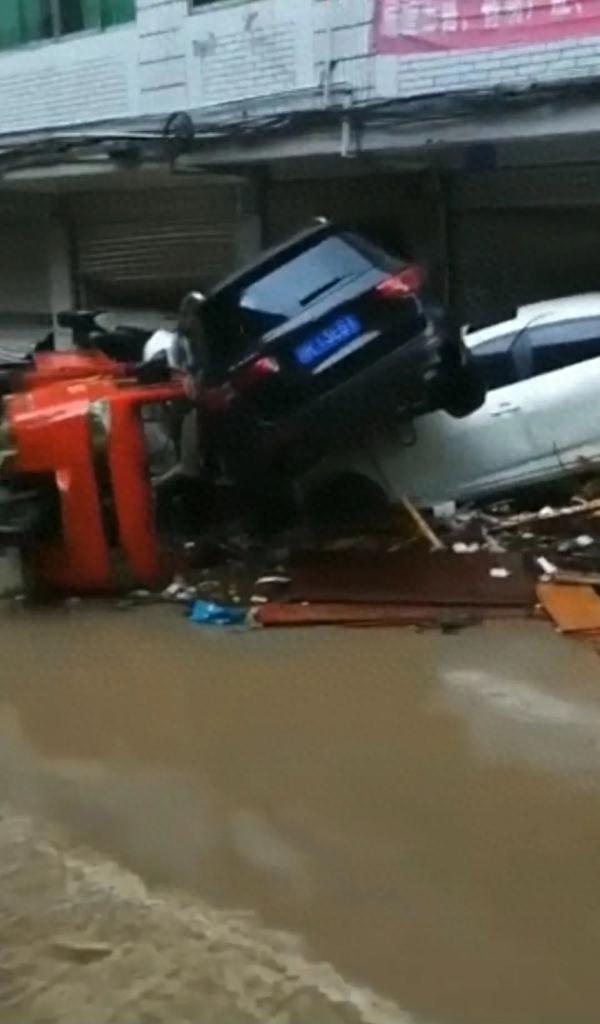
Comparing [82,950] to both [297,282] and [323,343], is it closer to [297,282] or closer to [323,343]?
[323,343]

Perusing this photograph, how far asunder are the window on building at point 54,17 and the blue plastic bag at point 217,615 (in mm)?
6684

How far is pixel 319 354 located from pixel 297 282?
1.78 feet

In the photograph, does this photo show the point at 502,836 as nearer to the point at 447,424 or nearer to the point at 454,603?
the point at 454,603

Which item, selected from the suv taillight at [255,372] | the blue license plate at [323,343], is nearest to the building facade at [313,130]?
the blue license plate at [323,343]

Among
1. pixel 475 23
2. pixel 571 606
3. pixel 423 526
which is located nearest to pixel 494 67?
pixel 475 23

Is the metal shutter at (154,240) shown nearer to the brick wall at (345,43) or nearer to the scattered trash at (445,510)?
the brick wall at (345,43)

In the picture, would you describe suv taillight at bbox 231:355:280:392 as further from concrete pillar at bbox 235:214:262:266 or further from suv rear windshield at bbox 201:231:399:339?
concrete pillar at bbox 235:214:262:266

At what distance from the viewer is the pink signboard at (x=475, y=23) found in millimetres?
9477

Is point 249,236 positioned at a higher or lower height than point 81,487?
higher

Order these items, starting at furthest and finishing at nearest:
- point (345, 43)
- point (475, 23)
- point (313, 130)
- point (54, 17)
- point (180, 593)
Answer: point (54, 17) < point (345, 43) < point (313, 130) < point (475, 23) < point (180, 593)

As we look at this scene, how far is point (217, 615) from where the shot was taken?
7867 millimetres

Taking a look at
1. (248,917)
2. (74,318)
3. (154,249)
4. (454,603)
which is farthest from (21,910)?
(154,249)

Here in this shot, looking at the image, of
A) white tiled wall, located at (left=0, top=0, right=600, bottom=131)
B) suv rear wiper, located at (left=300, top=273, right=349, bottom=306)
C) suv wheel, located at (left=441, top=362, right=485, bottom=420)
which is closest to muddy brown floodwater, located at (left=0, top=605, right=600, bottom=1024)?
suv rear wiper, located at (left=300, top=273, right=349, bottom=306)

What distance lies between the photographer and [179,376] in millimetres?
8820
